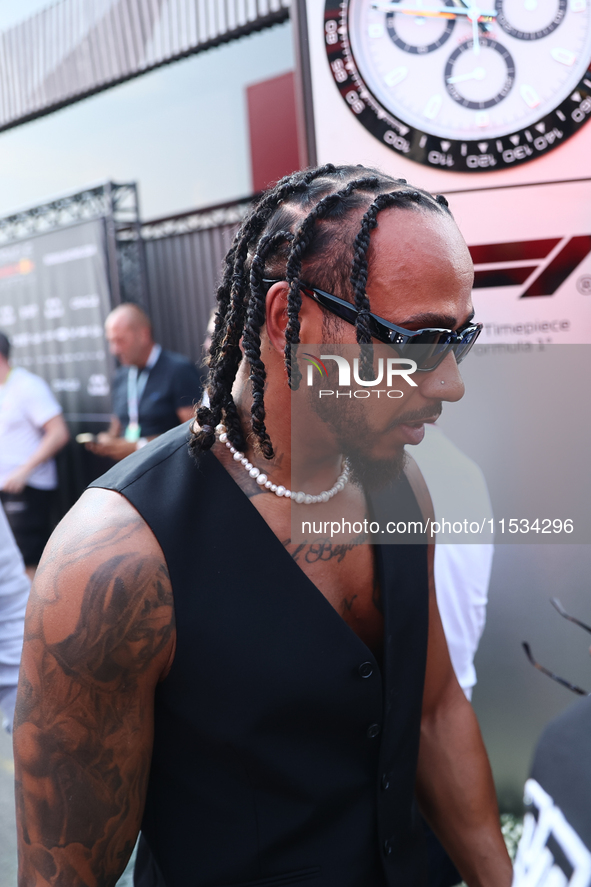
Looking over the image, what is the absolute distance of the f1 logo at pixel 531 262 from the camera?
177 centimetres

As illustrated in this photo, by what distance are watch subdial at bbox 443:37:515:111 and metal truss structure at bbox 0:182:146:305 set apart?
3.83 meters

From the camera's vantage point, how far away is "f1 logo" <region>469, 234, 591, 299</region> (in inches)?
69.5

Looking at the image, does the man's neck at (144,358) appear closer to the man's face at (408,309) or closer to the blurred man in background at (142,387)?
the blurred man in background at (142,387)

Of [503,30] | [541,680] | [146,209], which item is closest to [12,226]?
[146,209]

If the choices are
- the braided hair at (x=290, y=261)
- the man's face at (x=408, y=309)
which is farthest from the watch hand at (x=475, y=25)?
the man's face at (x=408, y=309)

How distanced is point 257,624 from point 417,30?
1614mm

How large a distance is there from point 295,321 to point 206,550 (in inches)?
Result: 15.5

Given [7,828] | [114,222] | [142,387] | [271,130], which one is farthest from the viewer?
[271,130]

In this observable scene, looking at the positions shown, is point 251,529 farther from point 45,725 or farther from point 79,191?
point 79,191

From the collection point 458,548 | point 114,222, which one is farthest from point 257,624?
point 114,222

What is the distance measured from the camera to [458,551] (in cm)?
179

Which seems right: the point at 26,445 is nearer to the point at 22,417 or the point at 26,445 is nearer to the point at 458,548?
the point at 22,417

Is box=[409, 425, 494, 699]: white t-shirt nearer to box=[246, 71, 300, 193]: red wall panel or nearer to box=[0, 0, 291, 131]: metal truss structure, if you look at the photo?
box=[0, 0, 291, 131]: metal truss structure

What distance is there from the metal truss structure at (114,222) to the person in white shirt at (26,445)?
A: 100 cm
